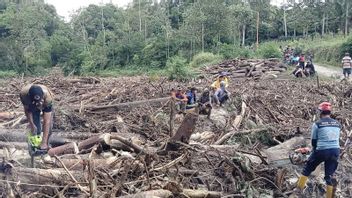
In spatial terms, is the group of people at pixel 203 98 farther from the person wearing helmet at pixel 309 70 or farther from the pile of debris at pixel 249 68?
the pile of debris at pixel 249 68

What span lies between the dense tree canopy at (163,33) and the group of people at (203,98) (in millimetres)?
16696

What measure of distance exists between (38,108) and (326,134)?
410 centimetres

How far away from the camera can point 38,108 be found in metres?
5.61

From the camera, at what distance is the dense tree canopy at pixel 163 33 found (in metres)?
31.8

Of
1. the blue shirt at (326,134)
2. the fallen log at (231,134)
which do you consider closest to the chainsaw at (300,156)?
the blue shirt at (326,134)

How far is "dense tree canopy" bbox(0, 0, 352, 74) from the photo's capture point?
104 feet

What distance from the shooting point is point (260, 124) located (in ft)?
30.4

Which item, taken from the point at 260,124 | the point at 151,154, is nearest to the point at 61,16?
the point at 260,124

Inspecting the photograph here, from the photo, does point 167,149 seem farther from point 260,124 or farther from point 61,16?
point 61,16

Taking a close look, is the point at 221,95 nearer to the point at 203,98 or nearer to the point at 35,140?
the point at 203,98

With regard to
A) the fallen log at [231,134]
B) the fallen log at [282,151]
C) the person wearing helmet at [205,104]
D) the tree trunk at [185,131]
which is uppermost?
the tree trunk at [185,131]

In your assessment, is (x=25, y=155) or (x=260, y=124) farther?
(x=260, y=124)

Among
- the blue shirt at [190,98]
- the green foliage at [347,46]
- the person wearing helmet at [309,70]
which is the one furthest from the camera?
the green foliage at [347,46]

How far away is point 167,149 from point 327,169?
7.80 feet
